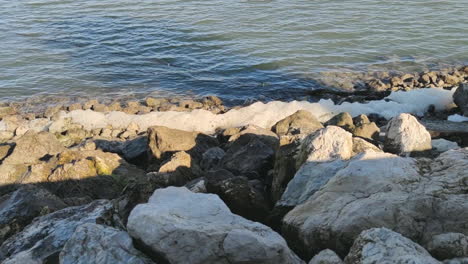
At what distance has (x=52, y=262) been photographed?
5.83m

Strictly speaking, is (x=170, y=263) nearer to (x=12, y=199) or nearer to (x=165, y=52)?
(x=12, y=199)

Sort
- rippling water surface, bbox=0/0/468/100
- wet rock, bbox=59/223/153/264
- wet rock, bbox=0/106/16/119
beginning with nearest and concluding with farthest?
wet rock, bbox=59/223/153/264, wet rock, bbox=0/106/16/119, rippling water surface, bbox=0/0/468/100

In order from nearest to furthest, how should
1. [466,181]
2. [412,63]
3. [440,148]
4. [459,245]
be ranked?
[459,245]
[466,181]
[440,148]
[412,63]

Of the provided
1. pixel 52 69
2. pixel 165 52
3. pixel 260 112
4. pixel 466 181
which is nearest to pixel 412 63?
pixel 260 112

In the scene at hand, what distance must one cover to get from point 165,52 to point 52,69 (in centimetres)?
458

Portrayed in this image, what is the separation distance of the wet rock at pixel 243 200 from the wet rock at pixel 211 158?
274cm

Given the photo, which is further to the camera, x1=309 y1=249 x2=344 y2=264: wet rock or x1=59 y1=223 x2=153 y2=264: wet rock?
x1=59 y1=223 x2=153 y2=264: wet rock

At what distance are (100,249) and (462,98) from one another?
12.1 m

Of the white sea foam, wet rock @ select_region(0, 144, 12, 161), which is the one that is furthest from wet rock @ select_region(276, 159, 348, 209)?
the white sea foam

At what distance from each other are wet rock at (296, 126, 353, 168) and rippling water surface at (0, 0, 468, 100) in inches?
421

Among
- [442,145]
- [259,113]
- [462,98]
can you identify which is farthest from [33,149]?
[462,98]

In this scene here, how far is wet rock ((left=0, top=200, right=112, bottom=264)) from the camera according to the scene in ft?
19.3

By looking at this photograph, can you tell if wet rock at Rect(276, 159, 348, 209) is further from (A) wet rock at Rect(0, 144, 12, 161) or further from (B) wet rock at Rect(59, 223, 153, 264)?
(A) wet rock at Rect(0, 144, 12, 161)

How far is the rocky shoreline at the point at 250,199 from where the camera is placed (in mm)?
5195
